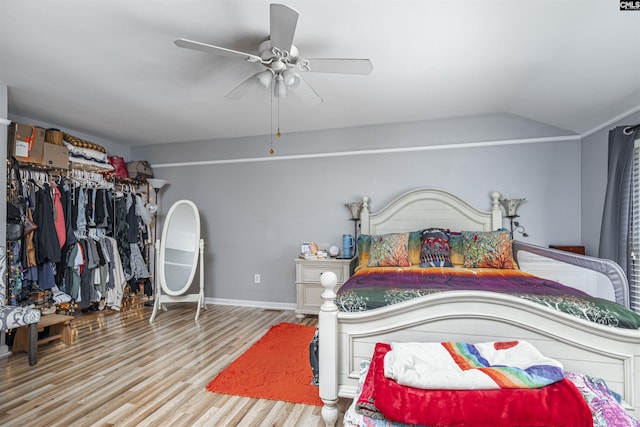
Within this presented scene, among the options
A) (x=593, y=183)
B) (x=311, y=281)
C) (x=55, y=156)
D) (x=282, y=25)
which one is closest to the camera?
(x=282, y=25)

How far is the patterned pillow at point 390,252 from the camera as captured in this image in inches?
121

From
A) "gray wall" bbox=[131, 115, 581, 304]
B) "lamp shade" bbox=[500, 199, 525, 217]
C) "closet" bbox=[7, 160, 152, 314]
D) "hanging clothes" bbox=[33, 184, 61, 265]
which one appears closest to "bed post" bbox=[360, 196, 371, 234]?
"gray wall" bbox=[131, 115, 581, 304]

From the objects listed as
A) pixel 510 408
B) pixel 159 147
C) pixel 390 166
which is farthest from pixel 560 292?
pixel 159 147

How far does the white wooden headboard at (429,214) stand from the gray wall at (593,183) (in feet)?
2.77

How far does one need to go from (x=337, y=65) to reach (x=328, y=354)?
1.79 meters

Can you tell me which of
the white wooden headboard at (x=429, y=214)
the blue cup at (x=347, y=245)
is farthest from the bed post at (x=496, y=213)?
the blue cup at (x=347, y=245)

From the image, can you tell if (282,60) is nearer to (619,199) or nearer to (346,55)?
(346,55)

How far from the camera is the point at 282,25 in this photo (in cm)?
164

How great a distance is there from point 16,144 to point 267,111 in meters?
2.58

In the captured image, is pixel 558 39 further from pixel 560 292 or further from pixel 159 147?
pixel 159 147

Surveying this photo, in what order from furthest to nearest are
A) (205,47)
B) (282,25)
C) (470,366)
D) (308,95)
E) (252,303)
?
1. (252,303)
2. (308,95)
3. (205,47)
4. (282,25)
5. (470,366)

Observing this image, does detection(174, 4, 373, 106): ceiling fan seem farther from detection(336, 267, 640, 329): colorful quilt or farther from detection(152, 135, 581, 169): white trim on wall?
detection(152, 135, 581, 169): white trim on wall

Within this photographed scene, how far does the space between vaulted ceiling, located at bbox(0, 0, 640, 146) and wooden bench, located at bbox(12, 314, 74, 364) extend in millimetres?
2214

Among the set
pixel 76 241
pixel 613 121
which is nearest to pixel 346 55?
pixel 613 121
